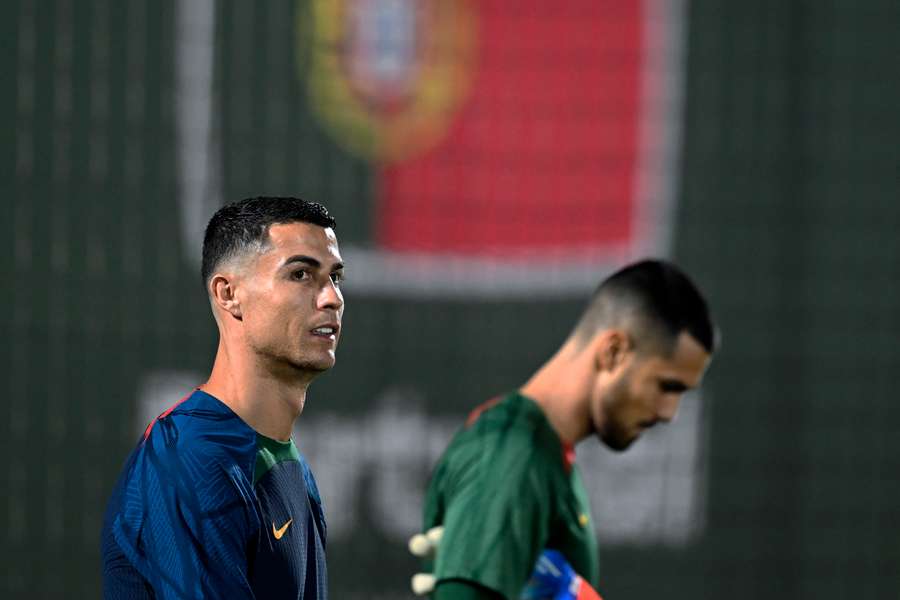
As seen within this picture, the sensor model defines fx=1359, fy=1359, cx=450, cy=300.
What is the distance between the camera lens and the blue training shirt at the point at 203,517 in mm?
1610

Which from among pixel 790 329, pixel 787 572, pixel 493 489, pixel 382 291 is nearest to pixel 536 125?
pixel 382 291

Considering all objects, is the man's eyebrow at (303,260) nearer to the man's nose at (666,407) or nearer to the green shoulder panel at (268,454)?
the green shoulder panel at (268,454)

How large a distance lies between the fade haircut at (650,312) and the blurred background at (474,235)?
7.02ft

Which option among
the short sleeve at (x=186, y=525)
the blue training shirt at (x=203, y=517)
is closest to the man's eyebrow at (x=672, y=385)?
the blue training shirt at (x=203, y=517)

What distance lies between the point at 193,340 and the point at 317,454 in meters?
0.60

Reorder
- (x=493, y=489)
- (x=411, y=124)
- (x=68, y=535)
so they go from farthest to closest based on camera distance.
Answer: (x=411, y=124) → (x=68, y=535) → (x=493, y=489)

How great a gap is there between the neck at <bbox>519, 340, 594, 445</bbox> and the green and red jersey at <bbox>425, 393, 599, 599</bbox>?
0.05 metres

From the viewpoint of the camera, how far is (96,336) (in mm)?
4812

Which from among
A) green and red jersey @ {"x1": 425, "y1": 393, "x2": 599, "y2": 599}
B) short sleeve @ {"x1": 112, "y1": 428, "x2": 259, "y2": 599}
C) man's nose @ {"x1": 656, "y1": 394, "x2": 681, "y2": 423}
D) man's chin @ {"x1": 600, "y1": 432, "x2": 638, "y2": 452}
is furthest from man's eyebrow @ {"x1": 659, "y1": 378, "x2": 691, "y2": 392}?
short sleeve @ {"x1": 112, "y1": 428, "x2": 259, "y2": 599}

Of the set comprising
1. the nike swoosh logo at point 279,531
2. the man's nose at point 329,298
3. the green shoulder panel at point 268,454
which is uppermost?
the man's nose at point 329,298

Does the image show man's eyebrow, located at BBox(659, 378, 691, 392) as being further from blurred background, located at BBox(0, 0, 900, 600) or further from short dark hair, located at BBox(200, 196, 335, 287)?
blurred background, located at BBox(0, 0, 900, 600)

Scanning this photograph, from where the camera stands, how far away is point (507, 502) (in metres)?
2.39

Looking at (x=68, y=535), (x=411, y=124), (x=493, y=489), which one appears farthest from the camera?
(x=411, y=124)

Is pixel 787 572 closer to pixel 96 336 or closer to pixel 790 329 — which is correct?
pixel 790 329
